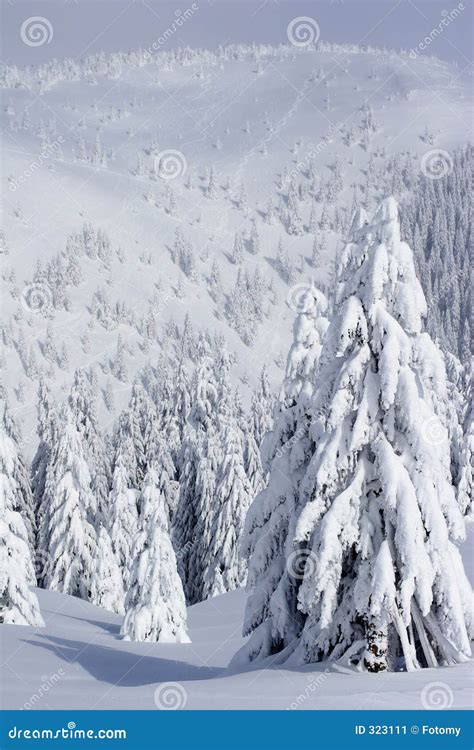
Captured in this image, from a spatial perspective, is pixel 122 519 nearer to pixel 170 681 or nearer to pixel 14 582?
pixel 14 582

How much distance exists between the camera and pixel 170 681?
12.3m

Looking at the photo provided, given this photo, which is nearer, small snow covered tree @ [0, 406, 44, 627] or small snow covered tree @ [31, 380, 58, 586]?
small snow covered tree @ [0, 406, 44, 627]

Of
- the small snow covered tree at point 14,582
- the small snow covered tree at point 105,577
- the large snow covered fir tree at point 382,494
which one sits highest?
the large snow covered fir tree at point 382,494

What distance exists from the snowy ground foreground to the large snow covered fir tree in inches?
25.0

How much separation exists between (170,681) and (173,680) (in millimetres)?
618

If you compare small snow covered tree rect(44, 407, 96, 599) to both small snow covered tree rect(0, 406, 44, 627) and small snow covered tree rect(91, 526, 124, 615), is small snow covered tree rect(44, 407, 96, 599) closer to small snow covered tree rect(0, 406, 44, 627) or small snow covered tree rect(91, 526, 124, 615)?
small snow covered tree rect(91, 526, 124, 615)

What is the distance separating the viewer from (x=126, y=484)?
142 feet

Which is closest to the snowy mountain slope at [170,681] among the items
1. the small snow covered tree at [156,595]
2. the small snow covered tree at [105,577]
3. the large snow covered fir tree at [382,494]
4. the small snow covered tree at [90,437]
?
the large snow covered fir tree at [382,494]

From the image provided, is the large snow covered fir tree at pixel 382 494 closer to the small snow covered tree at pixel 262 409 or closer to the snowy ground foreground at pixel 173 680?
the snowy ground foreground at pixel 173 680

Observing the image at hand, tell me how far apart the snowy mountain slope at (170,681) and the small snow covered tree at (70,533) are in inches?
684

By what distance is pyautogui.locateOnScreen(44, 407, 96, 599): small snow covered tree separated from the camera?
36531 millimetres

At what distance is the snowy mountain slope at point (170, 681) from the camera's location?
8.40 meters

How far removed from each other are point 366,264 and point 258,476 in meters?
36.2

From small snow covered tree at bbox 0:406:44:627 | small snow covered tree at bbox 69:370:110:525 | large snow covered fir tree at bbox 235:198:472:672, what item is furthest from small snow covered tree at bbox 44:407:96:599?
large snow covered fir tree at bbox 235:198:472:672
